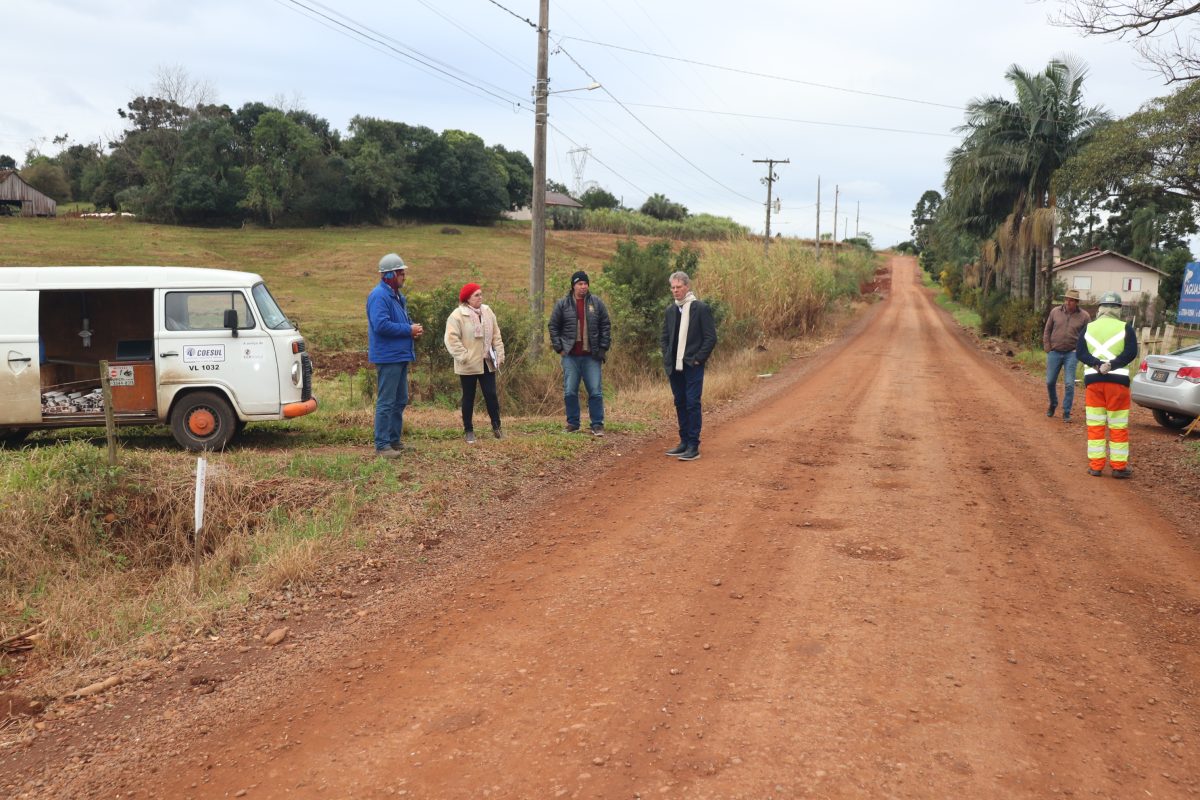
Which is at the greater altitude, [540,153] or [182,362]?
[540,153]

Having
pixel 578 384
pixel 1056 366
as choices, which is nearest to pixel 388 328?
pixel 578 384

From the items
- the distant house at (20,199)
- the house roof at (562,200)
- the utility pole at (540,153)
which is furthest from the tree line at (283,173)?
the utility pole at (540,153)

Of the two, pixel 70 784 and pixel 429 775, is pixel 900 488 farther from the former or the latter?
pixel 70 784

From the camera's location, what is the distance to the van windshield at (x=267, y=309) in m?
10.2

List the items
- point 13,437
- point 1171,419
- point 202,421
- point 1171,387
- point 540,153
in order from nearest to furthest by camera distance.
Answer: point 202,421 < point 13,437 < point 1171,387 < point 1171,419 < point 540,153

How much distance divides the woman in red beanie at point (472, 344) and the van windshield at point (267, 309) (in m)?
2.11

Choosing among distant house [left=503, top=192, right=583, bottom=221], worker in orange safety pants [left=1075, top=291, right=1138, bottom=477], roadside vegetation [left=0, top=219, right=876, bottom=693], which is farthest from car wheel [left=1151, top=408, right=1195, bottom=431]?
distant house [left=503, top=192, right=583, bottom=221]

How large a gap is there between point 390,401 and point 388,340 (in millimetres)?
638

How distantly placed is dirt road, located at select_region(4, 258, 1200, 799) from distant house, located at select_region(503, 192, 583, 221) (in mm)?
66546

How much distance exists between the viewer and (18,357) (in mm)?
9656

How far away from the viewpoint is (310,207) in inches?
2422

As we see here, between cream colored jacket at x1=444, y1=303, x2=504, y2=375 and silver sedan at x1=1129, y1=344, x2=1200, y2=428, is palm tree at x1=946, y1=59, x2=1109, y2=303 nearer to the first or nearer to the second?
silver sedan at x1=1129, y1=344, x2=1200, y2=428

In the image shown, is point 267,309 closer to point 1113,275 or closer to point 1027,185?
point 1027,185

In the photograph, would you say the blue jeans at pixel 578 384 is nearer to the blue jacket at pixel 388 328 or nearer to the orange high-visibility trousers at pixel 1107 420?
the blue jacket at pixel 388 328
